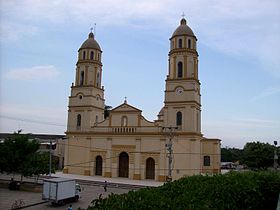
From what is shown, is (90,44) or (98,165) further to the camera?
(90,44)

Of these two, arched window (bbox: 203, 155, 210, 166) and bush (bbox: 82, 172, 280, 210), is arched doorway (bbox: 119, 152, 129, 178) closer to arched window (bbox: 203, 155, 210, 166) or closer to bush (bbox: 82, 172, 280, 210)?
arched window (bbox: 203, 155, 210, 166)

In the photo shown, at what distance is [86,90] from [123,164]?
1049 cm

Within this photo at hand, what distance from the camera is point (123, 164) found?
3972 centimetres

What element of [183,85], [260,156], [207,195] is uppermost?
[183,85]

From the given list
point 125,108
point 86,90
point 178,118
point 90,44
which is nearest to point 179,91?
point 178,118

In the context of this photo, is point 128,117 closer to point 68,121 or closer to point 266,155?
point 68,121

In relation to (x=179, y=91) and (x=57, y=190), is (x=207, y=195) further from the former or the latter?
(x=179, y=91)

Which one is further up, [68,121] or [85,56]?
[85,56]

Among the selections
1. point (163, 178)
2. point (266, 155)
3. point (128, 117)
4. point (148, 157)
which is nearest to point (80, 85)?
point (128, 117)

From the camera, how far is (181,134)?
36.4 metres

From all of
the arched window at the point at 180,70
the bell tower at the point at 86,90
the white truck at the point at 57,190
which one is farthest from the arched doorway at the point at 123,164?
the white truck at the point at 57,190

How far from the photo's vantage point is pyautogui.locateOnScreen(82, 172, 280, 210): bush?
27.2ft

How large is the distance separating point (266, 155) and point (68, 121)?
2753 cm

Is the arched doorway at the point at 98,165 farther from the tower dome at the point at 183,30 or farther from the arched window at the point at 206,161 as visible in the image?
the tower dome at the point at 183,30
